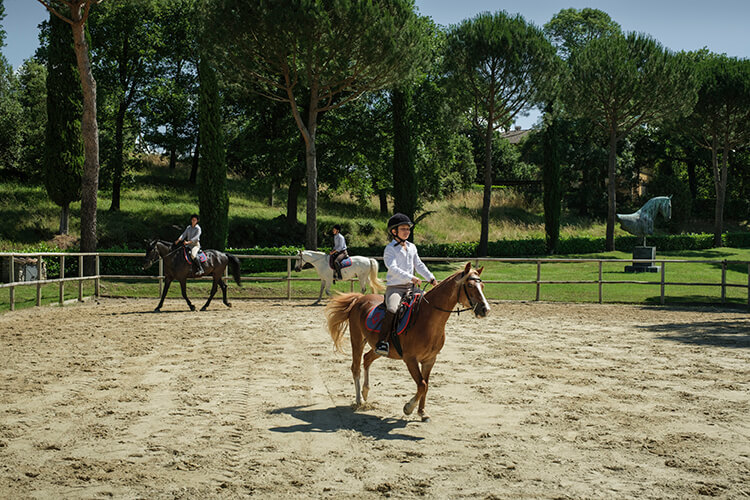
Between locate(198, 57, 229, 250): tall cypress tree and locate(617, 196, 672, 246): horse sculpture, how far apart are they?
796 inches

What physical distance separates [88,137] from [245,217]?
13.8m

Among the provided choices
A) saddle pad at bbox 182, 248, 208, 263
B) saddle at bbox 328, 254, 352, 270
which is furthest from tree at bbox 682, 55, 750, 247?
saddle pad at bbox 182, 248, 208, 263

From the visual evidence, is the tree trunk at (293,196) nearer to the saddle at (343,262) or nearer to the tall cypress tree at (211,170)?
the tall cypress tree at (211,170)

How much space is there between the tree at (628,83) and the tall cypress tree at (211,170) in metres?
21.2

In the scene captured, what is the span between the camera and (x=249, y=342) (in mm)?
10883

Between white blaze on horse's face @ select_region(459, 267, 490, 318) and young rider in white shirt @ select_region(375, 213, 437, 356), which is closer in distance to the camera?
white blaze on horse's face @ select_region(459, 267, 490, 318)

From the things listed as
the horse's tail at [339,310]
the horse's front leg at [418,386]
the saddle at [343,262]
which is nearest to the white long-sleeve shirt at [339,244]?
the saddle at [343,262]

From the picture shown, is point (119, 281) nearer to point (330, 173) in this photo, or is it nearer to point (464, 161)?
point (330, 173)

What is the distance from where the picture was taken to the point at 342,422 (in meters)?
6.24

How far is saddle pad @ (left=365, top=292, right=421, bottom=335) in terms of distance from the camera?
21.1 feet

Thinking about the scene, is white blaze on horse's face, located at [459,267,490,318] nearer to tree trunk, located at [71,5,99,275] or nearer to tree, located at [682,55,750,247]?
tree trunk, located at [71,5,99,275]

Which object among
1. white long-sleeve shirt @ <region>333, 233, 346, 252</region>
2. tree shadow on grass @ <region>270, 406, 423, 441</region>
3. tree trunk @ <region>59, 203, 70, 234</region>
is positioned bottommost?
tree shadow on grass @ <region>270, 406, 423, 441</region>

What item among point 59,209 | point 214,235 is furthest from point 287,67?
point 59,209

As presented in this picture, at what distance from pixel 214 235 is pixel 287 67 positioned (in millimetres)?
7645
